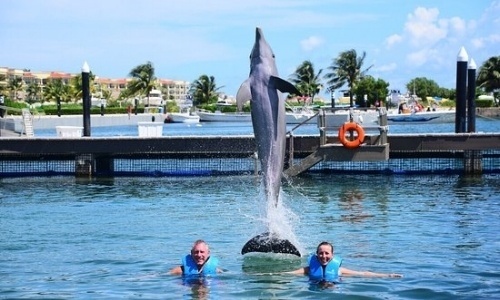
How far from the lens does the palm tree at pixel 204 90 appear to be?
145 metres

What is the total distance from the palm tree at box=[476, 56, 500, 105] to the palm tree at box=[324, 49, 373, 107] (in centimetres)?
1667

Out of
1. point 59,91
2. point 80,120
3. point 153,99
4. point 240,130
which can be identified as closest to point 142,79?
point 153,99

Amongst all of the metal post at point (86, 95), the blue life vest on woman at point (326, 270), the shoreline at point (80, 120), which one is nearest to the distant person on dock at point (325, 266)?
the blue life vest on woman at point (326, 270)

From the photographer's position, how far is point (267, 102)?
11250 mm

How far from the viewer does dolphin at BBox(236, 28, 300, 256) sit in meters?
11.2

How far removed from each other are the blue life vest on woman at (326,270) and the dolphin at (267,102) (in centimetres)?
135

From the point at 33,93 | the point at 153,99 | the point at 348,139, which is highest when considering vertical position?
the point at 33,93

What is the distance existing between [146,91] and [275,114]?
126m

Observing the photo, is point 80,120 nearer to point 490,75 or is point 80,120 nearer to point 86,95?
point 490,75

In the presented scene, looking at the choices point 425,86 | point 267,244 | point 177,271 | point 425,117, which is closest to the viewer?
point 177,271

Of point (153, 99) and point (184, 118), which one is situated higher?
point (153, 99)

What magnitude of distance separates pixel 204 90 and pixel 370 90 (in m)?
39.9

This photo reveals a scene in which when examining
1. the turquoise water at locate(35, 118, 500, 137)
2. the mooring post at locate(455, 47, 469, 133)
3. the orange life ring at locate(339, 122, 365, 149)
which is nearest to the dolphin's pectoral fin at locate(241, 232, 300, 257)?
the orange life ring at locate(339, 122, 365, 149)

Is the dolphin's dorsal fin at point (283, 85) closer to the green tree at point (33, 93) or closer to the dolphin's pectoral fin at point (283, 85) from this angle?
the dolphin's pectoral fin at point (283, 85)
